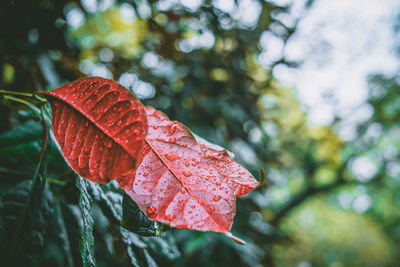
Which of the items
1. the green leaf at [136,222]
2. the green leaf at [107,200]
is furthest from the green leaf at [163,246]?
the green leaf at [136,222]

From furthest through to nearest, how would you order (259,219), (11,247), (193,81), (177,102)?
(259,219) < (193,81) < (177,102) < (11,247)

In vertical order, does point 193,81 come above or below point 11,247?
above

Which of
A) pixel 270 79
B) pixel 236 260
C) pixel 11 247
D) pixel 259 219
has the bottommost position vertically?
pixel 236 260

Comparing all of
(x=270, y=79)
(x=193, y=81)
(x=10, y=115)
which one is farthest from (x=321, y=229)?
(x=10, y=115)

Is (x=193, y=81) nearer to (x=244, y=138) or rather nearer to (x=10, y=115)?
(x=244, y=138)

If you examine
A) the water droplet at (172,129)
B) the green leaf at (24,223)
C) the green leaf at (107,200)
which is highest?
the water droplet at (172,129)

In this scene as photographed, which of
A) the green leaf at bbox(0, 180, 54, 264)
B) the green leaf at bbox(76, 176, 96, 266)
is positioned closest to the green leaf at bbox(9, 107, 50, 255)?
the green leaf at bbox(0, 180, 54, 264)

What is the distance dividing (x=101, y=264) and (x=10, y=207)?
0.54m

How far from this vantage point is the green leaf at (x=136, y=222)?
0.90 ft

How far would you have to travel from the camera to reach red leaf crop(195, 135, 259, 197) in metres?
0.28

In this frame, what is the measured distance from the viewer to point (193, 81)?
1346 millimetres

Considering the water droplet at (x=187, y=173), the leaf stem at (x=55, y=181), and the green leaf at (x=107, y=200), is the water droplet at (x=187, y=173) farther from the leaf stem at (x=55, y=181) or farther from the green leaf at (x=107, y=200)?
the leaf stem at (x=55, y=181)

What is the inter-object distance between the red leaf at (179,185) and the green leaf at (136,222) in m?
0.03

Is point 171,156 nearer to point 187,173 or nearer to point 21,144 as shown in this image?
point 187,173
